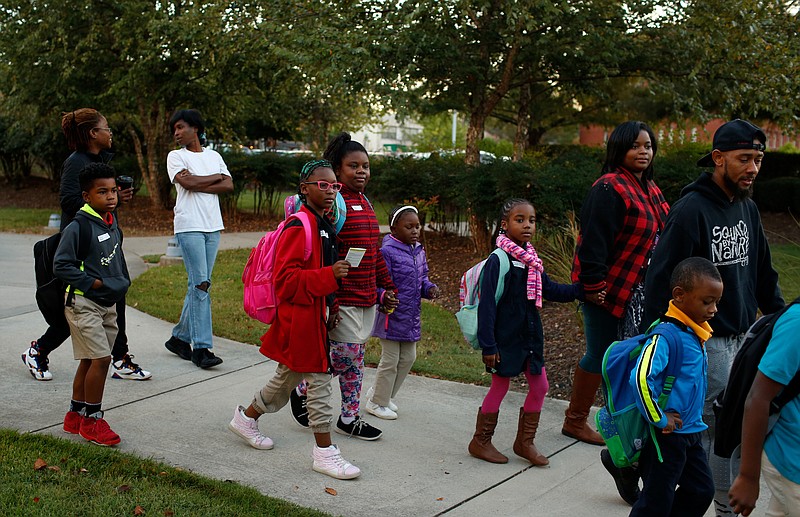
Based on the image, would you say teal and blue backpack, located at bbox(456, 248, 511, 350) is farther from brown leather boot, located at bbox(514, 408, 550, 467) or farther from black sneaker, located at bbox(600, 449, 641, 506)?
black sneaker, located at bbox(600, 449, 641, 506)

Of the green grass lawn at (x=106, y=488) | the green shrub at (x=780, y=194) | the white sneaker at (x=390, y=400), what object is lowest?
Answer: the green grass lawn at (x=106, y=488)

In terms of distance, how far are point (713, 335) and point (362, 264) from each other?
2.02 meters

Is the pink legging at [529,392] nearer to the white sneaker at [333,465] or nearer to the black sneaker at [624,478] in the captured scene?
the black sneaker at [624,478]

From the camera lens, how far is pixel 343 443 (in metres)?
4.99

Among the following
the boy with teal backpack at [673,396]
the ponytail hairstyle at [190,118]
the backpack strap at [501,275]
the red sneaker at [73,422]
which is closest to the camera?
the boy with teal backpack at [673,396]

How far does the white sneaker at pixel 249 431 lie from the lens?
4801 millimetres

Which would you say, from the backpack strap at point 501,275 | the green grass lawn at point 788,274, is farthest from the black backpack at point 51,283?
the green grass lawn at point 788,274

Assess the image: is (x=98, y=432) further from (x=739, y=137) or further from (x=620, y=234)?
(x=739, y=137)

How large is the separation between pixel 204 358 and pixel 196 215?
43.1 inches

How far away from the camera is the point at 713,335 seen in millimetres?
3705

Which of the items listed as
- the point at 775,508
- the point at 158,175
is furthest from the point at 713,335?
the point at 158,175

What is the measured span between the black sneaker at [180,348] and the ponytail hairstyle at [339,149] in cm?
242

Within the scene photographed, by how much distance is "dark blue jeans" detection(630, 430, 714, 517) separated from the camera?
3361 mm

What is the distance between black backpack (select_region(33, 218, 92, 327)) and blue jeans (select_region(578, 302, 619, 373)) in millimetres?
2909
